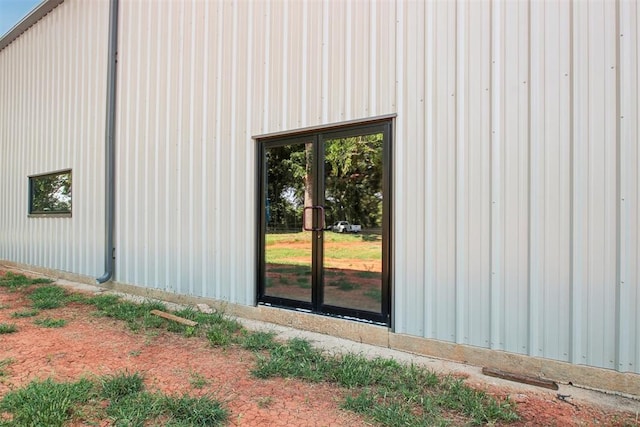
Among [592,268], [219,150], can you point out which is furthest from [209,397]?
[219,150]

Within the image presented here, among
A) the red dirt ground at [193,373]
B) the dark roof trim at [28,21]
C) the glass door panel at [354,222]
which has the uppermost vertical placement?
the dark roof trim at [28,21]

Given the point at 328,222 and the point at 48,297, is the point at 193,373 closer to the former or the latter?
the point at 328,222

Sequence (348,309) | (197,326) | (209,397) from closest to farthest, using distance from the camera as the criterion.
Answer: (209,397), (348,309), (197,326)

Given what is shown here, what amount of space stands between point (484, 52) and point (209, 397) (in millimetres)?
3332

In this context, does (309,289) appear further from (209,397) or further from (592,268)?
(592,268)

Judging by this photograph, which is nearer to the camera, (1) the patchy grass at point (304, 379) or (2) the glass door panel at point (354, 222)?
(1) the patchy grass at point (304, 379)

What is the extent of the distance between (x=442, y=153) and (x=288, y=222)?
1.87 meters

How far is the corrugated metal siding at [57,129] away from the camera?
21.8 ft

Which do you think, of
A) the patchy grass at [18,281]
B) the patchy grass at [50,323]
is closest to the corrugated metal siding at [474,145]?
the patchy grass at [50,323]

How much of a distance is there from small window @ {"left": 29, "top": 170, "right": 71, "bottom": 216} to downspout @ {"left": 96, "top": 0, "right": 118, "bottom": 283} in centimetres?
163

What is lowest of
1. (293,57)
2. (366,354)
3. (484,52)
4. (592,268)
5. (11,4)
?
(366,354)

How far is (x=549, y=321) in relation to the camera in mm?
2877

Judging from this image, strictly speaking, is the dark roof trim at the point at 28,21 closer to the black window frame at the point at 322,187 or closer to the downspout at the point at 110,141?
the downspout at the point at 110,141

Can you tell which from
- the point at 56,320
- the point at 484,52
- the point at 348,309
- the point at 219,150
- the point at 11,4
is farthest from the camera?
the point at 11,4
